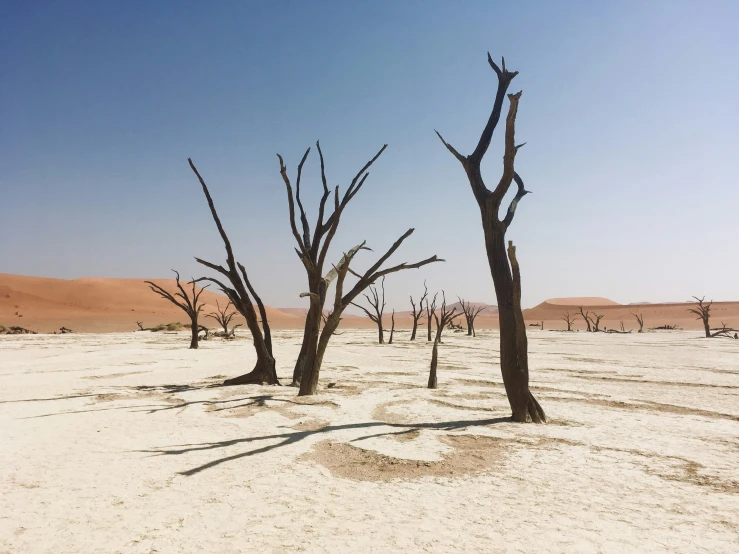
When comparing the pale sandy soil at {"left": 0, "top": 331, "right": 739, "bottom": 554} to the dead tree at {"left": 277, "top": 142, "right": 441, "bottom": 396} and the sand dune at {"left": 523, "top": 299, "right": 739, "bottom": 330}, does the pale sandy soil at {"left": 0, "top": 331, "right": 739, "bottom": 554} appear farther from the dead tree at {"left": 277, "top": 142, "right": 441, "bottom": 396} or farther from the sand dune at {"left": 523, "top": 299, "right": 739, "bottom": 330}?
the sand dune at {"left": 523, "top": 299, "right": 739, "bottom": 330}

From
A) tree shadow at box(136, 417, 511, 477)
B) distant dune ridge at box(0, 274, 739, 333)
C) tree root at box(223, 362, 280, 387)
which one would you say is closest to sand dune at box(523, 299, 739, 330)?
distant dune ridge at box(0, 274, 739, 333)

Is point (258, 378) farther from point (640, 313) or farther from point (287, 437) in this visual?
point (640, 313)

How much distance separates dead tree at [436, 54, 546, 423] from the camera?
5637mm

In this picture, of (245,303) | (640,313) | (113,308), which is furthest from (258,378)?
(640,313)

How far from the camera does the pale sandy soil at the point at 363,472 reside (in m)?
2.75

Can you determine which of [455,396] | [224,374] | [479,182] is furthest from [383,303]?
[479,182]

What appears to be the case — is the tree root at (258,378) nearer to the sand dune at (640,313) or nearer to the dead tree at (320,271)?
the dead tree at (320,271)

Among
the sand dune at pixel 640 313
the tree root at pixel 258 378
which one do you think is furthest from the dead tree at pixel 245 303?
the sand dune at pixel 640 313

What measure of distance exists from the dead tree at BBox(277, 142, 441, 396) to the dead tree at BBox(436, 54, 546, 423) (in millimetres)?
1473

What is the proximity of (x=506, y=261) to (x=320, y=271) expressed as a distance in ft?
10.3

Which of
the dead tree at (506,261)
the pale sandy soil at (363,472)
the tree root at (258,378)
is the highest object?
the dead tree at (506,261)

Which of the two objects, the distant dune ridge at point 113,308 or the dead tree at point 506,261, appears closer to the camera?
the dead tree at point 506,261

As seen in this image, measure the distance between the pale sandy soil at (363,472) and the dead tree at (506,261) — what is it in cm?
43

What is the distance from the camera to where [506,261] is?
229 inches
